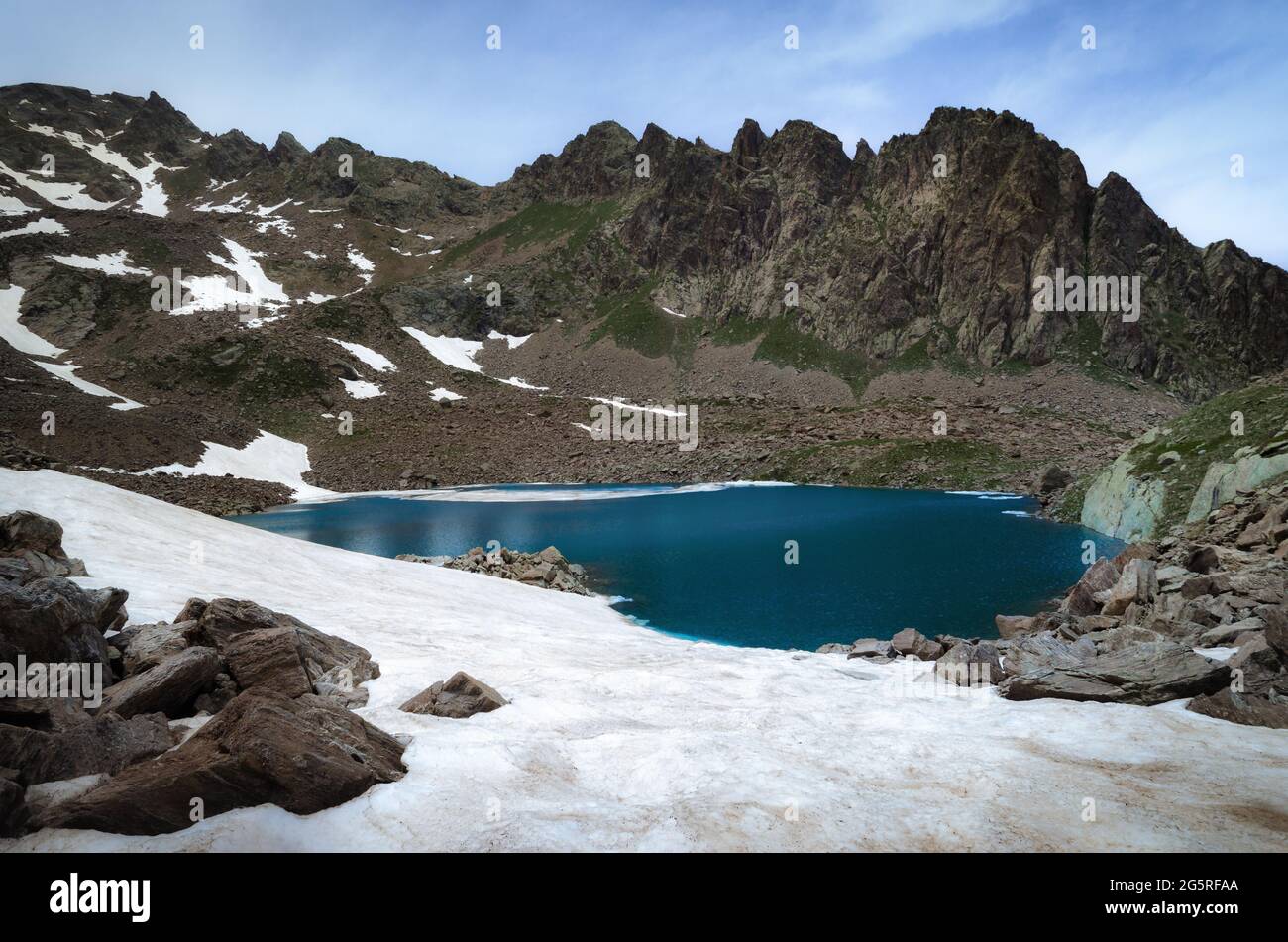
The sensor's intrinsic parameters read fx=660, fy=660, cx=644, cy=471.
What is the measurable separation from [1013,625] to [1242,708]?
15017 millimetres

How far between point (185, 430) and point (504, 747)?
105 metres

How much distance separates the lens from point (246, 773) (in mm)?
7164

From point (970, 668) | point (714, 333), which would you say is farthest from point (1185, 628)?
point (714, 333)

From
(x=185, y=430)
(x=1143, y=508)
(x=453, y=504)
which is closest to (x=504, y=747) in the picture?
(x=1143, y=508)

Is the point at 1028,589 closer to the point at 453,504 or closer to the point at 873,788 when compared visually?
the point at 873,788

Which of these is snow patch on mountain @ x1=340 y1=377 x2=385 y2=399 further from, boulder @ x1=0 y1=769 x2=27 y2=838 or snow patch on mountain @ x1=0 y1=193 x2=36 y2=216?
boulder @ x1=0 y1=769 x2=27 y2=838

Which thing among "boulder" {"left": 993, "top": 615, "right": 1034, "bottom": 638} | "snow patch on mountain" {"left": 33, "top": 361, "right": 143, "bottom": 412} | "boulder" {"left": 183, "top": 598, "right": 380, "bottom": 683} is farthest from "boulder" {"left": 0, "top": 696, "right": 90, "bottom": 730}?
"snow patch on mountain" {"left": 33, "top": 361, "right": 143, "bottom": 412}

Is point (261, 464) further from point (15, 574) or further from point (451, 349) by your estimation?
point (15, 574)

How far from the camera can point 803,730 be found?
35.8 ft

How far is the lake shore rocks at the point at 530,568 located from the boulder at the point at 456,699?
2225 centimetres

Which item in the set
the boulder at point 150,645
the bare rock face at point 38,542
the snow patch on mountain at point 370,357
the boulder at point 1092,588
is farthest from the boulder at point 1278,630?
the snow patch on mountain at point 370,357

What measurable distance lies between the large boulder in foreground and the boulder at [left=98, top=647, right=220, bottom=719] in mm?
2041

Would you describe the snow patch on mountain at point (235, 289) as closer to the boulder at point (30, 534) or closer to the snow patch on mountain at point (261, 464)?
the snow patch on mountain at point (261, 464)

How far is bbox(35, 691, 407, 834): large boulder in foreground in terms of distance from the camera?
6.56m
